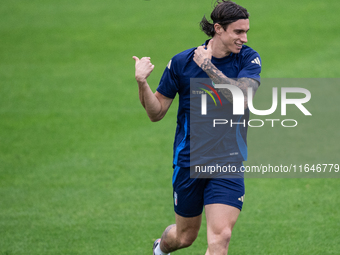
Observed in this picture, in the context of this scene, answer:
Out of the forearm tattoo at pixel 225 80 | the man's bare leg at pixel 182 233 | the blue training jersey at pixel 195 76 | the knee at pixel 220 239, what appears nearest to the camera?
the knee at pixel 220 239

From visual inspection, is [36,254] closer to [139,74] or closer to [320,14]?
[139,74]

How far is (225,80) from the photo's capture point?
4777mm

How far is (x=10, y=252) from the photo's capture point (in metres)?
6.33

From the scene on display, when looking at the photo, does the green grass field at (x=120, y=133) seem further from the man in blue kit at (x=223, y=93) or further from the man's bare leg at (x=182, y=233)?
the man in blue kit at (x=223, y=93)

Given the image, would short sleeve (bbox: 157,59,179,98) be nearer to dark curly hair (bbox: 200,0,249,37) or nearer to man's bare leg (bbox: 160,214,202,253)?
dark curly hair (bbox: 200,0,249,37)

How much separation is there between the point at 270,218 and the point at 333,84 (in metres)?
6.82

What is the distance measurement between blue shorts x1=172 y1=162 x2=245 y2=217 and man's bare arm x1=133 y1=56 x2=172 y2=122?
62 cm

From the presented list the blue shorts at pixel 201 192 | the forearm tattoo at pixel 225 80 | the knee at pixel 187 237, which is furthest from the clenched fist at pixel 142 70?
the knee at pixel 187 237

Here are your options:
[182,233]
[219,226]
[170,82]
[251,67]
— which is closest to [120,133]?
[182,233]

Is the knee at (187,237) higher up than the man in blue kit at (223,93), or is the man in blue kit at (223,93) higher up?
the man in blue kit at (223,93)

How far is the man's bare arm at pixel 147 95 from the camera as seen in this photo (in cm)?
486

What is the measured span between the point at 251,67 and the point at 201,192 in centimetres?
135

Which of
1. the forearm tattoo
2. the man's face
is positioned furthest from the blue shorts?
the man's face

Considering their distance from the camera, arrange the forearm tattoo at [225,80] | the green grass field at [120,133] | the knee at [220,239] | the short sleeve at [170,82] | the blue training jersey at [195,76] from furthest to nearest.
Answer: the green grass field at [120,133]
the short sleeve at [170,82]
the blue training jersey at [195,76]
the forearm tattoo at [225,80]
the knee at [220,239]
